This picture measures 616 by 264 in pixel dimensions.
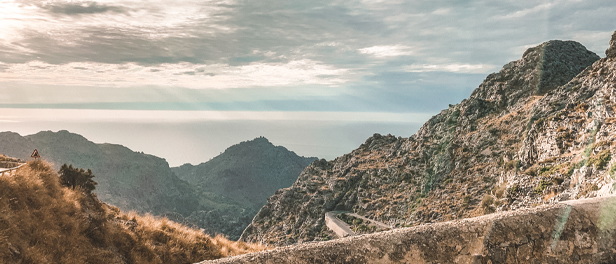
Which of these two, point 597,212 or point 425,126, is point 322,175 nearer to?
point 425,126

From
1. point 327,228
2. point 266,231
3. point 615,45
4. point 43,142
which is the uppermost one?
point 615,45

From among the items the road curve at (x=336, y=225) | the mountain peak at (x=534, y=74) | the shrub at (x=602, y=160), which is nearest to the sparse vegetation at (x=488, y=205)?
the shrub at (x=602, y=160)

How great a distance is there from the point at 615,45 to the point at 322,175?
72.8m

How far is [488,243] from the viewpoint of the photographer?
464 cm

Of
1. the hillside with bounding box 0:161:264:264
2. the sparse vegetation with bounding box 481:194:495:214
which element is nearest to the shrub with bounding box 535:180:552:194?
the sparse vegetation with bounding box 481:194:495:214

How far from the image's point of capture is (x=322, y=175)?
332 feet

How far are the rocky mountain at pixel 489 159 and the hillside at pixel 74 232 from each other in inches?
696

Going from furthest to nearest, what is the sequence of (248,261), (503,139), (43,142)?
(43,142), (503,139), (248,261)

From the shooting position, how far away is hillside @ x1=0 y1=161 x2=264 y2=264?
30.5ft

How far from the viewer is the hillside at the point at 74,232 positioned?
9.29m

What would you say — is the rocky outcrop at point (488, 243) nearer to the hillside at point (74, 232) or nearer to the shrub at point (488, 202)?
the hillside at point (74, 232)

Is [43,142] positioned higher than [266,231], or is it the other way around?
[43,142]

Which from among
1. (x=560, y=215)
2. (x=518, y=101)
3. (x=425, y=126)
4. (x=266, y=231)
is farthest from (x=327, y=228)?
(x=560, y=215)

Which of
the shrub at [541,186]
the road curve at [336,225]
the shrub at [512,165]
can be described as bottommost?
the road curve at [336,225]
